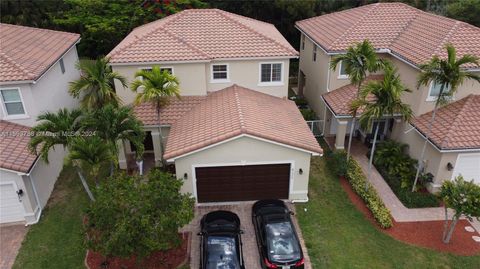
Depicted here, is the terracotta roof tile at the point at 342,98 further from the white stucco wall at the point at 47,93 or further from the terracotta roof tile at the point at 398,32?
the white stucco wall at the point at 47,93

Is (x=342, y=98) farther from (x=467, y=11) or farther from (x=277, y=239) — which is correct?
(x=467, y=11)

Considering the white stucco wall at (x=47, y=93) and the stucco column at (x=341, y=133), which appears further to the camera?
the stucco column at (x=341, y=133)

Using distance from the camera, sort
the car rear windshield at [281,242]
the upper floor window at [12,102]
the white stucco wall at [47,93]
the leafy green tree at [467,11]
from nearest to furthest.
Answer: the car rear windshield at [281,242], the upper floor window at [12,102], the white stucco wall at [47,93], the leafy green tree at [467,11]

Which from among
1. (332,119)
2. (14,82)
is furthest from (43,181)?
(332,119)

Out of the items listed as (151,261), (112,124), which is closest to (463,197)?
(151,261)

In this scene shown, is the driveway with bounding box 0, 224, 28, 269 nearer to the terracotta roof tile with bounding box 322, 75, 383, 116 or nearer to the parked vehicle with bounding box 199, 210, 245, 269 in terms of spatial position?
the parked vehicle with bounding box 199, 210, 245, 269

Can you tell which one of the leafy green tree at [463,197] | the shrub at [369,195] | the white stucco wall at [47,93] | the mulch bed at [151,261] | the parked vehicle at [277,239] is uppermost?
the white stucco wall at [47,93]

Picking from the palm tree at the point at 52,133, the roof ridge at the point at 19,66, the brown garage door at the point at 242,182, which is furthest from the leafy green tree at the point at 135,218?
the roof ridge at the point at 19,66
